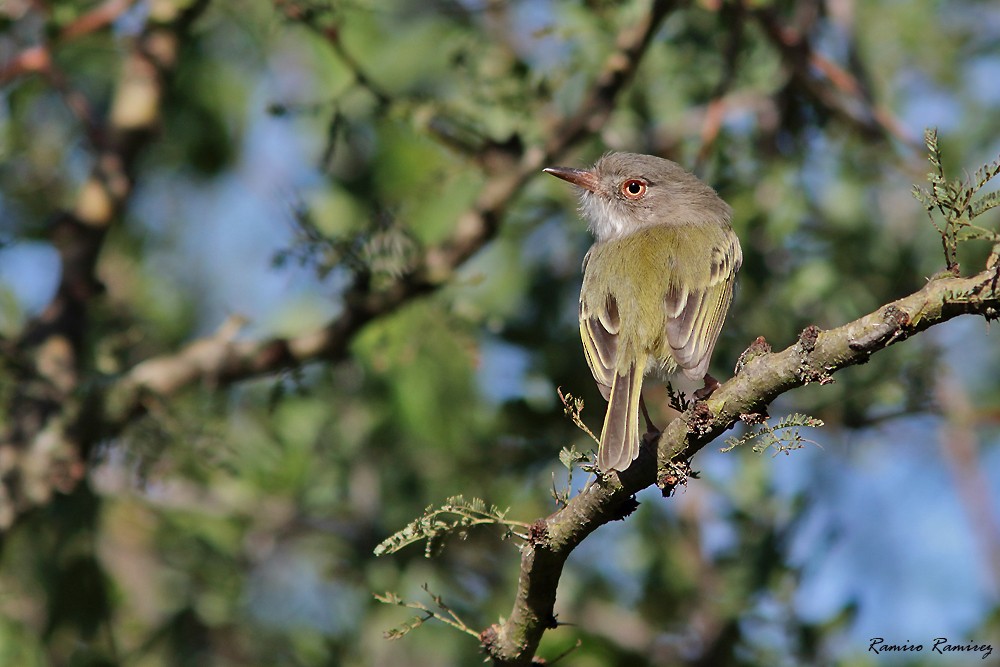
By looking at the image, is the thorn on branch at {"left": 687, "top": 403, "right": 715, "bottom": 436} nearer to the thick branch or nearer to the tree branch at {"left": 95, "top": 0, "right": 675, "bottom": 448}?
the thick branch

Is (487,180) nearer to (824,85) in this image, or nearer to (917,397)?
(824,85)

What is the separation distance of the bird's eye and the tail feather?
5.74ft

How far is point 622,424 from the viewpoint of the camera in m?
3.39

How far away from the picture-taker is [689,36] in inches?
246

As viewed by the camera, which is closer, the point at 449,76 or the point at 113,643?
the point at 113,643

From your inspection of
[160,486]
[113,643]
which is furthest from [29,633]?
[160,486]

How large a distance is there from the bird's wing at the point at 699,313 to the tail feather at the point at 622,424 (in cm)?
17

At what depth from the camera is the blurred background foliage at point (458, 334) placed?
5.41 meters

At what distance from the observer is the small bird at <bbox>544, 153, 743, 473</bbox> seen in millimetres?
4113

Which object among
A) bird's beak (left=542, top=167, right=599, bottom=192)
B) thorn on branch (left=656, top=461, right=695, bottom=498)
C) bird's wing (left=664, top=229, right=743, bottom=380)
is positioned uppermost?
bird's beak (left=542, top=167, right=599, bottom=192)

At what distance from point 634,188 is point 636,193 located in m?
0.03

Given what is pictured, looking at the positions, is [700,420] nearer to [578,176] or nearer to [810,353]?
[810,353]

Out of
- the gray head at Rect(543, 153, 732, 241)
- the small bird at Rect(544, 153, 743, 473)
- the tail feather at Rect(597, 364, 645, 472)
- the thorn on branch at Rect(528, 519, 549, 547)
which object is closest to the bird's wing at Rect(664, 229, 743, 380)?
the small bird at Rect(544, 153, 743, 473)

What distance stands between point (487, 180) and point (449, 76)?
1.29m
